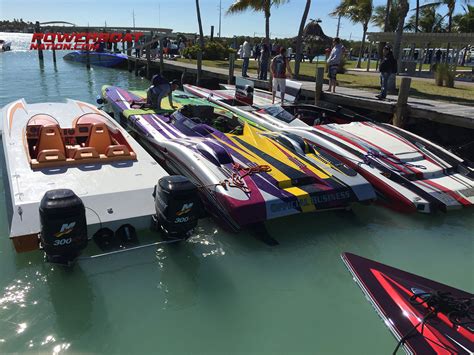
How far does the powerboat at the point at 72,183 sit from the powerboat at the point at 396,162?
9.54 ft

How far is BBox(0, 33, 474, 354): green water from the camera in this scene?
3443 mm

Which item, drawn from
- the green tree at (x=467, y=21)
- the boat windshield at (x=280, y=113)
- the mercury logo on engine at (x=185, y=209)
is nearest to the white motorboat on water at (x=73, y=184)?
the mercury logo on engine at (x=185, y=209)

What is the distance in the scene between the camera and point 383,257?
16.0 ft

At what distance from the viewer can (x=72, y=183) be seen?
511 cm

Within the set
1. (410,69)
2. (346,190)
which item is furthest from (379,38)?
(346,190)

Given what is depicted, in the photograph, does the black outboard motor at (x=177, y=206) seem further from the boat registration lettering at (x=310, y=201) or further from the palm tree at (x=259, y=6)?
the palm tree at (x=259, y=6)

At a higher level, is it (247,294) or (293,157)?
Result: (293,157)

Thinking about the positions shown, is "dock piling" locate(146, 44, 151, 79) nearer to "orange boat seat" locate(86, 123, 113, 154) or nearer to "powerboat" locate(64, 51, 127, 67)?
"powerboat" locate(64, 51, 127, 67)

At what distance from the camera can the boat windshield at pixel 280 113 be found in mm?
8241

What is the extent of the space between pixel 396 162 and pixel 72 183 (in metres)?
4.69

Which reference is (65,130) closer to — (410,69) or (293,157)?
(293,157)

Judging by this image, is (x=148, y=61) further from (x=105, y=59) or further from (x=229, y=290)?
(x=229, y=290)

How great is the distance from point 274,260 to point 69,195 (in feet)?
7.49

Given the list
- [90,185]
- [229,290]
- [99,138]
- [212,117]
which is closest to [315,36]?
[212,117]
